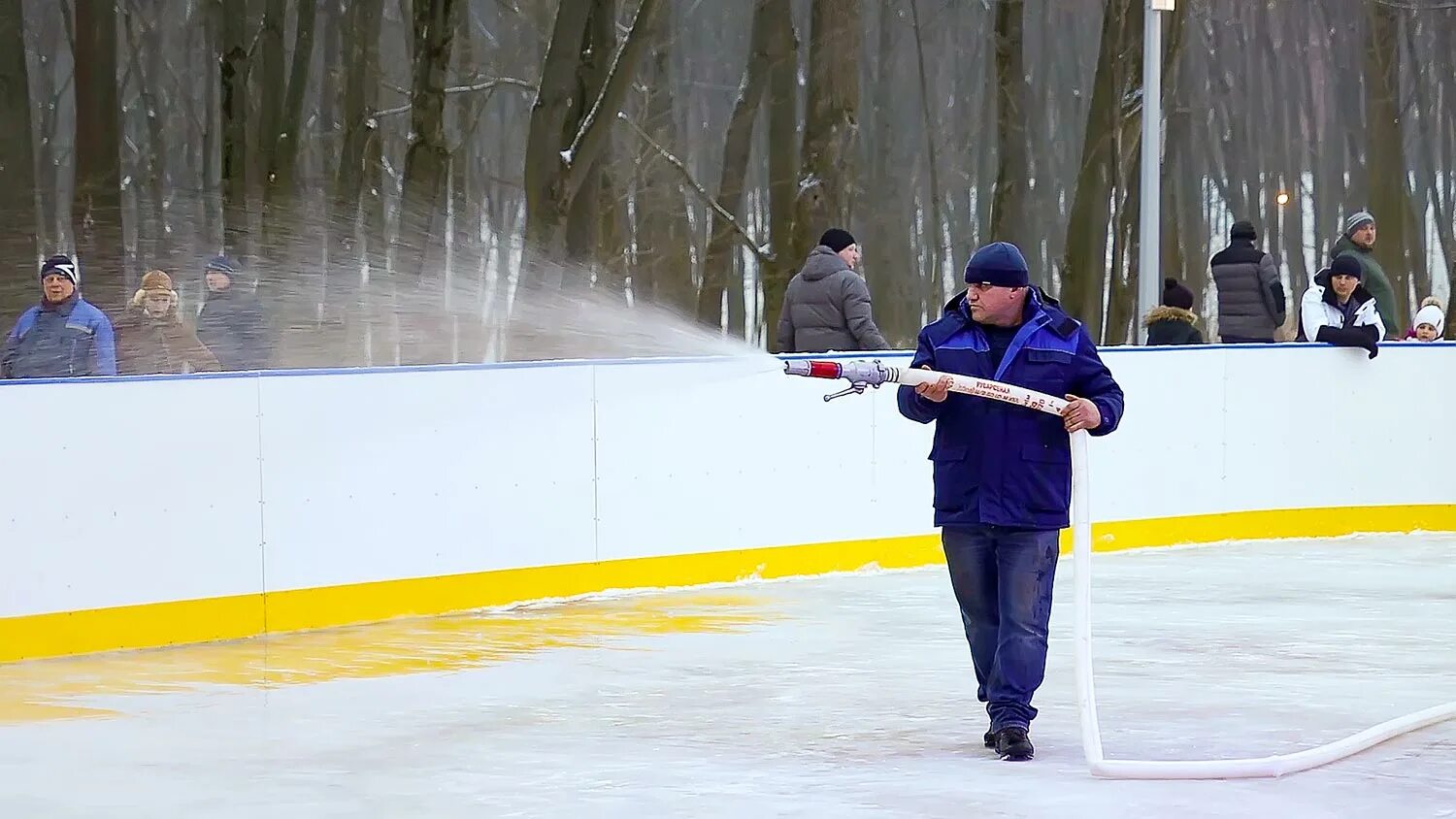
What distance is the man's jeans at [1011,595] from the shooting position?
20.2ft

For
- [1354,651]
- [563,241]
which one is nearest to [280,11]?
[563,241]

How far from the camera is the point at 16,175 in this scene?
798 inches

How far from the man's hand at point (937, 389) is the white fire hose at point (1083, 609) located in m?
0.01

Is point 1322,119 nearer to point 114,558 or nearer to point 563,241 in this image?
point 563,241

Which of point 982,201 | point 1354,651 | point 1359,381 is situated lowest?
point 1354,651

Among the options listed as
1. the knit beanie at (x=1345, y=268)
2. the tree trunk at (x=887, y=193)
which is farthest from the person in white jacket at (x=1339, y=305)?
the tree trunk at (x=887, y=193)

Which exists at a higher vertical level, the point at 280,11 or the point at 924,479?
the point at 280,11

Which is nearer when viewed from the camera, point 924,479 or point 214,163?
point 924,479

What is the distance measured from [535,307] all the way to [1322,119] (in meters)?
14.2

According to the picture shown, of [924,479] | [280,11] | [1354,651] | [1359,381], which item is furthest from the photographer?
[280,11]

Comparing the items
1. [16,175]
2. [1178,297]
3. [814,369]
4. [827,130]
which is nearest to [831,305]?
[1178,297]

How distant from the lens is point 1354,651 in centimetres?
833

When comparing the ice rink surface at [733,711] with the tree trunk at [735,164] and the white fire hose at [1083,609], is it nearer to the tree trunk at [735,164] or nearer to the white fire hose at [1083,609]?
the white fire hose at [1083,609]

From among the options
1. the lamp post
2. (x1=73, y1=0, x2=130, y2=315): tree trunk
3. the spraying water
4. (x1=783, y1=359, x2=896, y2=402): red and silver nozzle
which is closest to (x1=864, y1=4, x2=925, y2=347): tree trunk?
the spraying water
